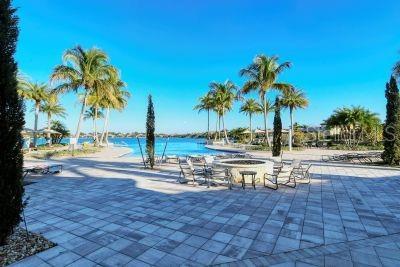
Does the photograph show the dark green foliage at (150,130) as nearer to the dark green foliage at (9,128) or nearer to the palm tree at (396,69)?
the dark green foliage at (9,128)

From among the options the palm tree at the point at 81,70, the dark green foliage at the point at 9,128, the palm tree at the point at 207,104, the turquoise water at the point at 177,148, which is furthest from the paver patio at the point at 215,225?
the palm tree at the point at 207,104

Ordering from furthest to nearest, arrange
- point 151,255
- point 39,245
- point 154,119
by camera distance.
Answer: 1. point 154,119
2. point 39,245
3. point 151,255

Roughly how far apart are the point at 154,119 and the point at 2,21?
34.9 ft

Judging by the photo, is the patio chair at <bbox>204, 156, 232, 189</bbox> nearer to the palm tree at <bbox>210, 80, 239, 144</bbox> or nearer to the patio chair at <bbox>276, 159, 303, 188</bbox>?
the patio chair at <bbox>276, 159, 303, 188</bbox>

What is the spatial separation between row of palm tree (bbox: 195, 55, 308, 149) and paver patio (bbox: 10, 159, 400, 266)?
19.5 meters

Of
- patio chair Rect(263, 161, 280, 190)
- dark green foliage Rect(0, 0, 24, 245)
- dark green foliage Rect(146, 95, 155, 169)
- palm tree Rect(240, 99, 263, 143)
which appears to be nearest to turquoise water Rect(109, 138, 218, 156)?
dark green foliage Rect(146, 95, 155, 169)

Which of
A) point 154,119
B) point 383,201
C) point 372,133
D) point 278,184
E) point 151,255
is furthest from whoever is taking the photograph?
point 372,133

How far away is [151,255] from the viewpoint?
428 cm

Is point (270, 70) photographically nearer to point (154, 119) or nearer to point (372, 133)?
point (154, 119)

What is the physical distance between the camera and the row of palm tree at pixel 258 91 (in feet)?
90.5

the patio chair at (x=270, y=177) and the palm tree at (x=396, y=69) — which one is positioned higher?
the palm tree at (x=396, y=69)

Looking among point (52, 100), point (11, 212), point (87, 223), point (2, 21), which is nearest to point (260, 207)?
point (87, 223)

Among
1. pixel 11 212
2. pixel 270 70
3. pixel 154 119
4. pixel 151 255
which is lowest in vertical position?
pixel 151 255

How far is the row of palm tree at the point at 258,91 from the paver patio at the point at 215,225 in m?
19.5
